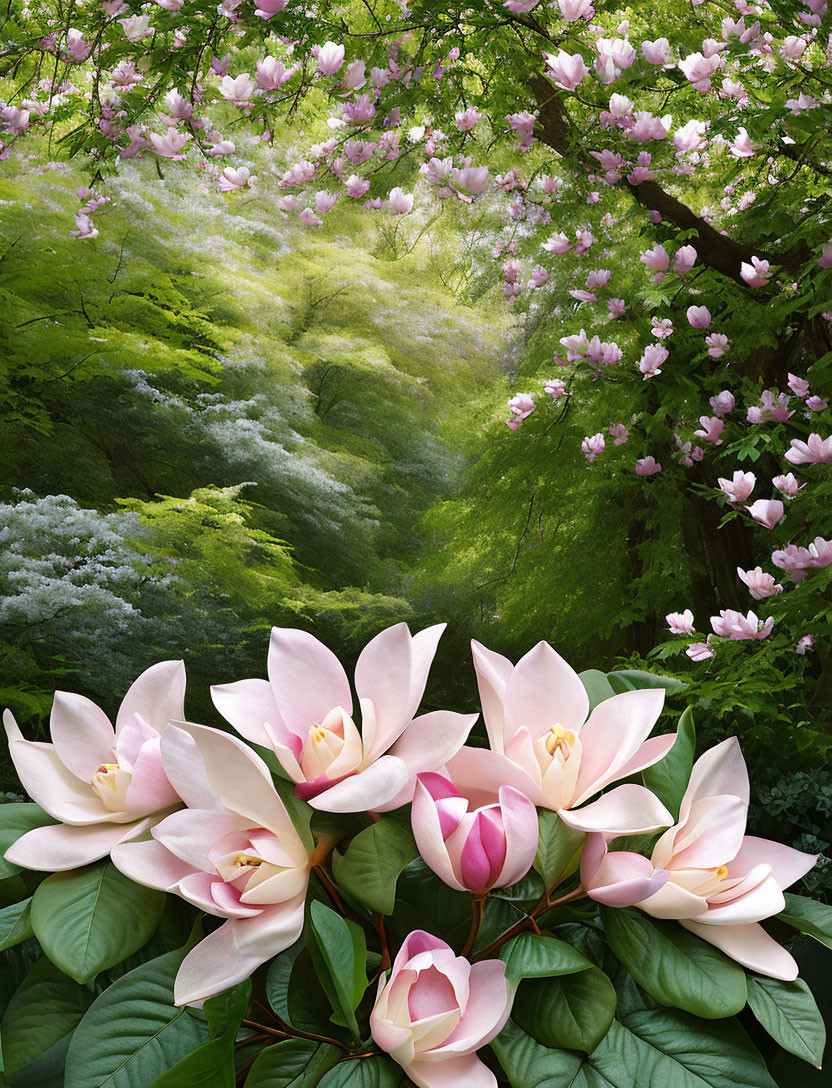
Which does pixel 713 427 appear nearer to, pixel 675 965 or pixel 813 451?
pixel 813 451

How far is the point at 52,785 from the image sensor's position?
34cm

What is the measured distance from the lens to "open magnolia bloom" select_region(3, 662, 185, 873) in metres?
0.31

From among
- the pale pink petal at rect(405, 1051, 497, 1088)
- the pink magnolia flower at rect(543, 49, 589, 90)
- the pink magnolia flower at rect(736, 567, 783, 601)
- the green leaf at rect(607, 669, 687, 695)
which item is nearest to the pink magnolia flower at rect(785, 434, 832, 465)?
the pink magnolia flower at rect(736, 567, 783, 601)

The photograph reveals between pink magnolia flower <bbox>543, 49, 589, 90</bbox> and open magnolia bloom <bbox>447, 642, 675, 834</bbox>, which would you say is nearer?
open magnolia bloom <bbox>447, 642, 675, 834</bbox>

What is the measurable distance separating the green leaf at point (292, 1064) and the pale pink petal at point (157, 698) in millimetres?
149

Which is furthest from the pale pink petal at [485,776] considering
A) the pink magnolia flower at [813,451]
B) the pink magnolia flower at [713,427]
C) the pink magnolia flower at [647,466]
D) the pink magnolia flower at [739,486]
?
the pink magnolia flower at [647,466]

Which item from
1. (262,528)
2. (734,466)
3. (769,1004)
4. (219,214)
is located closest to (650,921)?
(769,1004)

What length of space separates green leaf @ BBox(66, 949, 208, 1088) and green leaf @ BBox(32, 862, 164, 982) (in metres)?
0.01

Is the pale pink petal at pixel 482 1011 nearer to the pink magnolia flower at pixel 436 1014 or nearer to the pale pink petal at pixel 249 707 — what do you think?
the pink magnolia flower at pixel 436 1014

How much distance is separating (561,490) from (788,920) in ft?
9.07

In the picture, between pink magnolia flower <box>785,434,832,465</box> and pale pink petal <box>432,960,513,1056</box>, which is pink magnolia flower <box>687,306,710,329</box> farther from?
pale pink petal <box>432,960,513,1056</box>

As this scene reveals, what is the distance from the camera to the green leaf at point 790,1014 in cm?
26

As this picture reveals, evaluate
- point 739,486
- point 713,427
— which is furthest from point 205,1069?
point 713,427

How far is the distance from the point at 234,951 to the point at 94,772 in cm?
13
